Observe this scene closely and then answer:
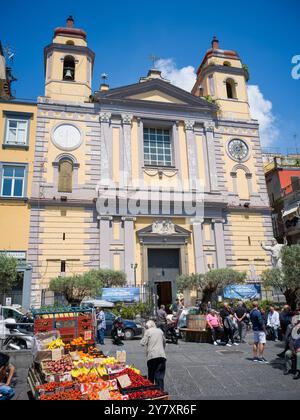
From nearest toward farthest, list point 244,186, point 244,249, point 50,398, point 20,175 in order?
point 50,398
point 20,175
point 244,249
point 244,186

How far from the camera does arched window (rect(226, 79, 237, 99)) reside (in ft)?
102

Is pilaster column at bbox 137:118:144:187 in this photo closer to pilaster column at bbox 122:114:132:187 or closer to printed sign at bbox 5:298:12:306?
pilaster column at bbox 122:114:132:187

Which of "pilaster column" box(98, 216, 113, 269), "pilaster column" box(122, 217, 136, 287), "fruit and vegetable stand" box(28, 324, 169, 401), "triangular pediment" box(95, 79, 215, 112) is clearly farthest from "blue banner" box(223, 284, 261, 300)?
"triangular pediment" box(95, 79, 215, 112)

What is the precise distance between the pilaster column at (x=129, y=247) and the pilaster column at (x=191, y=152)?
581cm

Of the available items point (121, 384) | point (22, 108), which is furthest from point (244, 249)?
point (121, 384)

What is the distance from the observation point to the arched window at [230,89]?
3112 cm

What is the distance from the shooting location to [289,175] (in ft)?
121

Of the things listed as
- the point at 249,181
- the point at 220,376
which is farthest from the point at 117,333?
the point at 249,181

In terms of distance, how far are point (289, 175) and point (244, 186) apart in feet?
39.0

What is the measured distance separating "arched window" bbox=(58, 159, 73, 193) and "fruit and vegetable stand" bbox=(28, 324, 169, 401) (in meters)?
16.6

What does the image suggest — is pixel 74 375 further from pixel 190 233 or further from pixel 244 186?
pixel 244 186

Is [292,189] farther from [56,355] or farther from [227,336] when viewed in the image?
[56,355]

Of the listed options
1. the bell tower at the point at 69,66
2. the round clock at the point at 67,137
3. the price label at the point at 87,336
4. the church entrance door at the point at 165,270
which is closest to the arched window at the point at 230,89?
the bell tower at the point at 69,66

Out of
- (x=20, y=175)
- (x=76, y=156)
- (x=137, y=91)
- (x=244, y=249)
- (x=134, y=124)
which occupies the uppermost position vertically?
(x=137, y=91)
